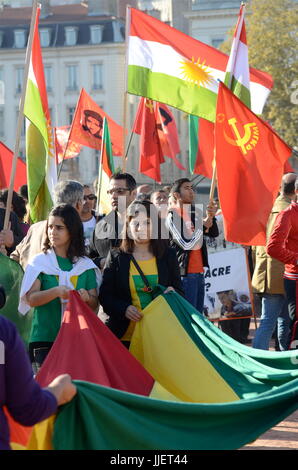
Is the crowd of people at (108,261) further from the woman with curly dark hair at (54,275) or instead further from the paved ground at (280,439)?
the paved ground at (280,439)

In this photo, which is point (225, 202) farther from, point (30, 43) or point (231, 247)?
point (231, 247)

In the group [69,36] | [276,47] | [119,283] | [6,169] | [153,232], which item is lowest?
[119,283]

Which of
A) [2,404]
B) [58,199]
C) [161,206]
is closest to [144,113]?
[161,206]

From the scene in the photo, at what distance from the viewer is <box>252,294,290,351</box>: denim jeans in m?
10.0

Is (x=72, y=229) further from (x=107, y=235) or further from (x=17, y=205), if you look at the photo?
(x=17, y=205)

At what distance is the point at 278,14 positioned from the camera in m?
43.2

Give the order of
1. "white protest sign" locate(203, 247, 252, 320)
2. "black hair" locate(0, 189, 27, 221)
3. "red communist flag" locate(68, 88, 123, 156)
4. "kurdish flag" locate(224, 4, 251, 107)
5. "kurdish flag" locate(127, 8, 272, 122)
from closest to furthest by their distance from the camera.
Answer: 1. "black hair" locate(0, 189, 27, 221)
2. "kurdish flag" locate(224, 4, 251, 107)
3. "kurdish flag" locate(127, 8, 272, 122)
4. "white protest sign" locate(203, 247, 252, 320)
5. "red communist flag" locate(68, 88, 123, 156)

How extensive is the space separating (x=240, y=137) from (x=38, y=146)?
1751mm

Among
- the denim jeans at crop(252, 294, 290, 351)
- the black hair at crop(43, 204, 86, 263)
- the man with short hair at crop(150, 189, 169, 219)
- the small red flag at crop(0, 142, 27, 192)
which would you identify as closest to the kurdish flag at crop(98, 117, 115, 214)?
the man with short hair at crop(150, 189, 169, 219)

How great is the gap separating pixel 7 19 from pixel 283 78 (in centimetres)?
3639

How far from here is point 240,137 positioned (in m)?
9.22

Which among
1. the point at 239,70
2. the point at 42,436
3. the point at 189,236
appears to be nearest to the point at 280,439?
the point at 189,236

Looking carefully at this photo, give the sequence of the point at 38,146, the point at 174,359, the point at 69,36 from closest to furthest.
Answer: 1. the point at 174,359
2. the point at 38,146
3. the point at 69,36

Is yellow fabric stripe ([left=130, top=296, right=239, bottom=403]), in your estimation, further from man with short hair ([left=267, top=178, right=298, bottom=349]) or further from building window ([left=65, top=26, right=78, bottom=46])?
building window ([left=65, top=26, right=78, bottom=46])
